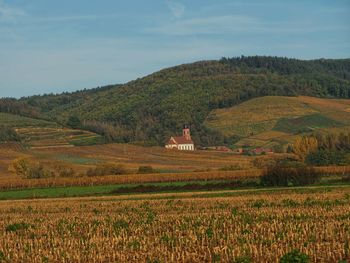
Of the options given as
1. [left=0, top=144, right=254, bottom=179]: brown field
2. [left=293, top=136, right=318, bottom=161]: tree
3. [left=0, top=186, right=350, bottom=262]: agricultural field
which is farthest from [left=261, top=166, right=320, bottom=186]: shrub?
[left=0, top=144, right=254, bottom=179]: brown field

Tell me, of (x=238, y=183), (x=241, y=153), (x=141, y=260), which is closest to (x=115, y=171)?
(x=238, y=183)

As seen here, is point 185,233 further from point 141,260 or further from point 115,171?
point 115,171

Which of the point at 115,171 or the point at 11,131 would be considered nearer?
the point at 115,171

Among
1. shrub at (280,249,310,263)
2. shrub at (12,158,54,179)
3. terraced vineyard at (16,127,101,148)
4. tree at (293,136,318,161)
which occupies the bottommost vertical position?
shrub at (12,158,54,179)

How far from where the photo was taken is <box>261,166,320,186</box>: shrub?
3105 inches

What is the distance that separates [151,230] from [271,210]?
959cm

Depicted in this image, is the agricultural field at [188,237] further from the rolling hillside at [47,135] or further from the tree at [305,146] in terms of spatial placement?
the rolling hillside at [47,135]

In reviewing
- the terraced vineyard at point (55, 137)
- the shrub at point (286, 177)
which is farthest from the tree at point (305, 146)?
the terraced vineyard at point (55, 137)

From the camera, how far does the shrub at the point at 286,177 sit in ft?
259

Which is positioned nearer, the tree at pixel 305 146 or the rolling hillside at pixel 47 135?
the tree at pixel 305 146

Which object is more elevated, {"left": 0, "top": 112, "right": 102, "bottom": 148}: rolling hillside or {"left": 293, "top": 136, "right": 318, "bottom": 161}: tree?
{"left": 0, "top": 112, "right": 102, "bottom": 148}: rolling hillside

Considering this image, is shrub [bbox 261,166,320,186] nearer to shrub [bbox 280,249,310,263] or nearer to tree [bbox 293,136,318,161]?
tree [bbox 293,136,318,161]

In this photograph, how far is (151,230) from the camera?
28.2m

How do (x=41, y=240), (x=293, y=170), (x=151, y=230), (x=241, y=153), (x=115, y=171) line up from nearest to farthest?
(x=41, y=240) < (x=151, y=230) < (x=293, y=170) < (x=115, y=171) < (x=241, y=153)
